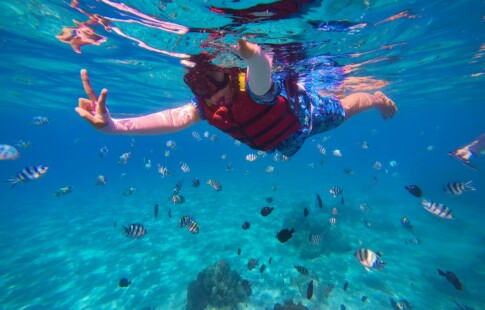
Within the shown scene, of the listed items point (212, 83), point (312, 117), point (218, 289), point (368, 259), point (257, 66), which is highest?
point (257, 66)

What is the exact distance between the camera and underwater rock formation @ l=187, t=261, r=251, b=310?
33.3 ft

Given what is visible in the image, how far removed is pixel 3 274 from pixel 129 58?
14272 millimetres

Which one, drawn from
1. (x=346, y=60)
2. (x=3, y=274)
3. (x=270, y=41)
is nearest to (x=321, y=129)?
(x=270, y=41)

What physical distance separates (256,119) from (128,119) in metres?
2.16

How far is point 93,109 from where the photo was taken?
3592 mm

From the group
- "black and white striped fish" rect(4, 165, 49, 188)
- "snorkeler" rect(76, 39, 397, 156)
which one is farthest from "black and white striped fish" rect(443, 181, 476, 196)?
"black and white striped fish" rect(4, 165, 49, 188)

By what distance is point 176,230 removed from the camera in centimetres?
1855

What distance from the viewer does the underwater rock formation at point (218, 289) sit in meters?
10.1

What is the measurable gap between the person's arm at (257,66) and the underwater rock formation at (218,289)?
948cm

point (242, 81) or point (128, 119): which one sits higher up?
Answer: point (242, 81)

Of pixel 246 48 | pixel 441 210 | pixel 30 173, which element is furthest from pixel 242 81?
pixel 30 173

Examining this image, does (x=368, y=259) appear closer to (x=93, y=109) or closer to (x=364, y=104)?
(x=364, y=104)

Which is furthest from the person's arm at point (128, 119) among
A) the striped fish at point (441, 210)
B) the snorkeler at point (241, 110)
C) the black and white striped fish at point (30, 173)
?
the striped fish at point (441, 210)

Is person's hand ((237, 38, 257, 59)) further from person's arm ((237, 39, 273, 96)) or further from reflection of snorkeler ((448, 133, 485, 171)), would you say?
reflection of snorkeler ((448, 133, 485, 171))
